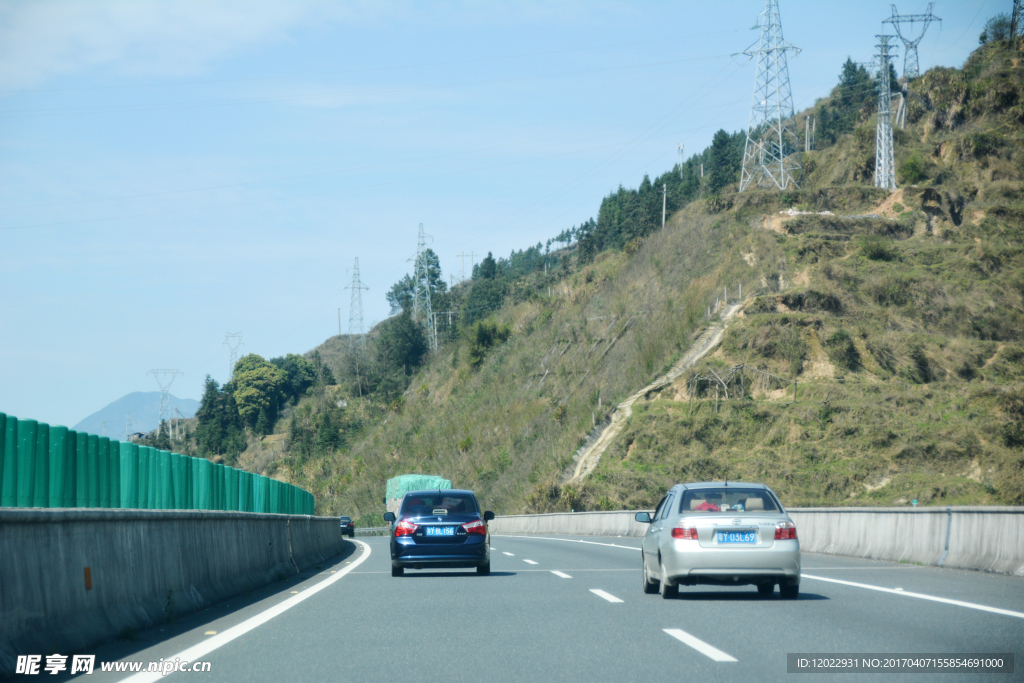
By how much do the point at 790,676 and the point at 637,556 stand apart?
1606cm

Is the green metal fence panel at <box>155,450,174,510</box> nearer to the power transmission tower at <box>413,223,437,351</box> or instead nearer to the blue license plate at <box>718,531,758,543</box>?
the blue license plate at <box>718,531,758,543</box>

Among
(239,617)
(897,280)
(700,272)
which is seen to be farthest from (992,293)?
(239,617)

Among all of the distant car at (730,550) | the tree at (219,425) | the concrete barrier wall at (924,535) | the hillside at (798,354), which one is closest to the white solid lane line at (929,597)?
the distant car at (730,550)


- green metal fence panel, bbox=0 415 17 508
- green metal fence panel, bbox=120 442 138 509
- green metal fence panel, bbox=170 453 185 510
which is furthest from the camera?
green metal fence panel, bbox=170 453 185 510

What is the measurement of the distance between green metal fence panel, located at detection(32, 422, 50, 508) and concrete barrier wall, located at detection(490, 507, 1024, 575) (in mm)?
12673

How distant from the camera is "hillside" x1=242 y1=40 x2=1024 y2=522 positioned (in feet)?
178

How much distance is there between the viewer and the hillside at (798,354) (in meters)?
54.2

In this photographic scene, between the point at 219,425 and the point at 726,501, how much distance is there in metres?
151

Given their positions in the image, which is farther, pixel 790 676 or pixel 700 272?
pixel 700 272

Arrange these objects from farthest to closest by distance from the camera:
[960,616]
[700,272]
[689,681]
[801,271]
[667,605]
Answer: [700,272] → [801,271] → [667,605] → [960,616] → [689,681]

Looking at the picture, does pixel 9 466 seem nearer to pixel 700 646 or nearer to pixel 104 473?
pixel 104 473

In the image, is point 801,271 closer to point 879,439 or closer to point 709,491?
point 879,439

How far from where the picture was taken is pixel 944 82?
96375 mm

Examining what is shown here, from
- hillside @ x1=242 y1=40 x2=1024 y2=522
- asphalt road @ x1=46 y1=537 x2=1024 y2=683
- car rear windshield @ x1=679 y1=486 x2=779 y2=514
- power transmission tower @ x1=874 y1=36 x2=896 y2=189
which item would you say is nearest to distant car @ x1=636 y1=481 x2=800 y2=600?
car rear windshield @ x1=679 y1=486 x2=779 y2=514
